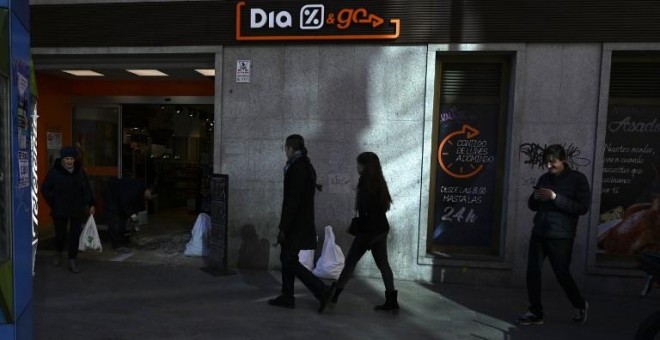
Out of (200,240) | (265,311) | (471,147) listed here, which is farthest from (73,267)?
(471,147)

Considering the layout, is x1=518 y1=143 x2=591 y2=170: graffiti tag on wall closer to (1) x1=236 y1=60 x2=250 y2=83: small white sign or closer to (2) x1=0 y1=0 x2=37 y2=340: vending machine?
(1) x1=236 y1=60 x2=250 y2=83: small white sign

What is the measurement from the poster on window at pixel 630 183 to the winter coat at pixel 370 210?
3.23 metres

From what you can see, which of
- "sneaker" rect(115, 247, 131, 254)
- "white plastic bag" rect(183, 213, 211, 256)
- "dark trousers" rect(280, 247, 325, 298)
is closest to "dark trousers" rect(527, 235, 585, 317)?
"dark trousers" rect(280, 247, 325, 298)

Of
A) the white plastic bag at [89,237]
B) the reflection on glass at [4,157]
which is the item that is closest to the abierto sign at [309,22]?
the white plastic bag at [89,237]

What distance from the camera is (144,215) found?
31.3 feet

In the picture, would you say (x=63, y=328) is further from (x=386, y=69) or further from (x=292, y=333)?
(x=386, y=69)

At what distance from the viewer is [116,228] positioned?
7.25 m

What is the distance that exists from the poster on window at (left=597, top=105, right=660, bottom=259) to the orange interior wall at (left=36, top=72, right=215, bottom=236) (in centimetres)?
658

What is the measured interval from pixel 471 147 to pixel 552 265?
2.11 meters

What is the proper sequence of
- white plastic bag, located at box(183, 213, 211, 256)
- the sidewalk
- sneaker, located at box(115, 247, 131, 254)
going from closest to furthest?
1. the sidewalk
2. white plastic bag, located at box(183, 213, 211, 256)
3. sneaker, located at box(115, 247, 131, 254)

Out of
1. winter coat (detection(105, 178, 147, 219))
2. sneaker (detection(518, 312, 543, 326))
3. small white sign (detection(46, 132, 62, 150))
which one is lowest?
sneaker (detection(518, 312, 543, 326))

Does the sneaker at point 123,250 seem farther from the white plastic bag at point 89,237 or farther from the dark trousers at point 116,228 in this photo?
the white plastic bag at point 89,237

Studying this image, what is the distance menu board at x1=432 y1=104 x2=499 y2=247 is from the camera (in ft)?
20.3

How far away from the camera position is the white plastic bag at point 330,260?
5.87 meters
